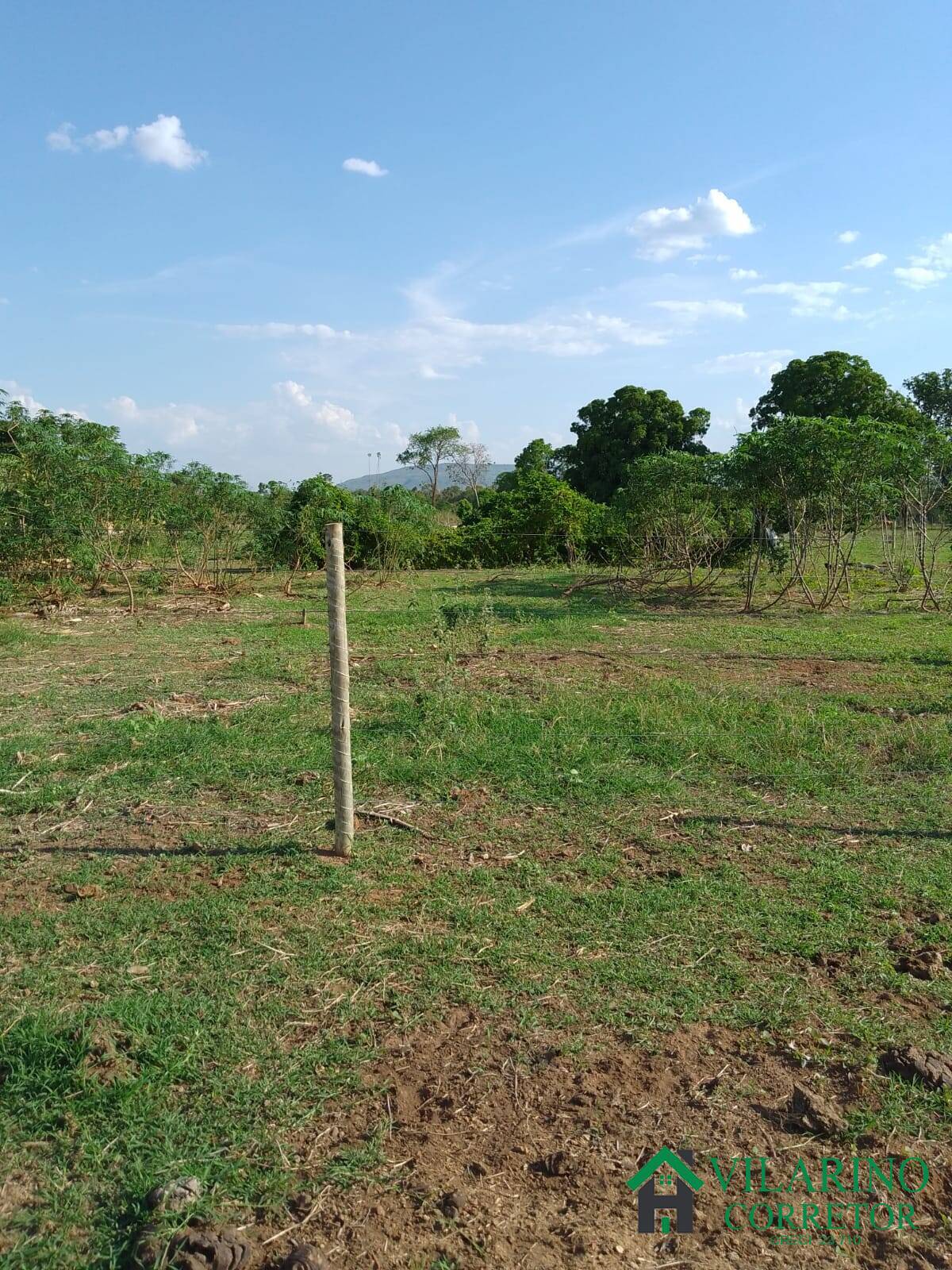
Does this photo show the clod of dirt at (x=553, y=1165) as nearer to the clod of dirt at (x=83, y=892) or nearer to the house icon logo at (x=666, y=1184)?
the house icon logo at (x=666, y=1184)

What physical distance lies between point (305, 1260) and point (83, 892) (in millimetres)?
2233

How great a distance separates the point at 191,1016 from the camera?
2.86 m

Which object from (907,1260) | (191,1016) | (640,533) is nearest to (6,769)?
(191,1016)

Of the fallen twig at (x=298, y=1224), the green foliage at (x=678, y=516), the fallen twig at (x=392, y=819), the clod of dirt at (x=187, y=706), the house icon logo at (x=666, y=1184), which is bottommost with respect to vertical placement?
the house icon logo at (x=666, y=1184)

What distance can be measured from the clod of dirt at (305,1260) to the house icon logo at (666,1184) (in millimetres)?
747

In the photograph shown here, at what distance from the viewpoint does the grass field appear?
2.19 metres

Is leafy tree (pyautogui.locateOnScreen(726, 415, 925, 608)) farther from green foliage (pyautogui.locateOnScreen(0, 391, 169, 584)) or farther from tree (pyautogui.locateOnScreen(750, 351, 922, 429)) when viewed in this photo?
tree (pyautogui.locateOnScreen(750, 351, 922, 429))

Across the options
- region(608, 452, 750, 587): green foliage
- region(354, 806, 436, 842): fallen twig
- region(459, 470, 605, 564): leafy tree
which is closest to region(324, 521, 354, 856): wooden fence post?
region(354, 806, 436, 842): fallen twig

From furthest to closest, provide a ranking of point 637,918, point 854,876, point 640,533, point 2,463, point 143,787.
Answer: point 640,533, point 2,463, point 143,787, point 854,876, point 637,918

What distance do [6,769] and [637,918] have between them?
400 centimetres

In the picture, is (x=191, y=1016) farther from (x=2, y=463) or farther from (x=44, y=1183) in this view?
(x=2, y=463)

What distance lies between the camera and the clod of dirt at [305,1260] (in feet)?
6.35

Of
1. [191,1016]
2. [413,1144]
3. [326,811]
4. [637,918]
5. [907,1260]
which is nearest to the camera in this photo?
[907,1260]

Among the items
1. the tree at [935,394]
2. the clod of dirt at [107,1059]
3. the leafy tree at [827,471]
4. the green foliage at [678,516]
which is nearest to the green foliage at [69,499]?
the green foliage at [678,516]
